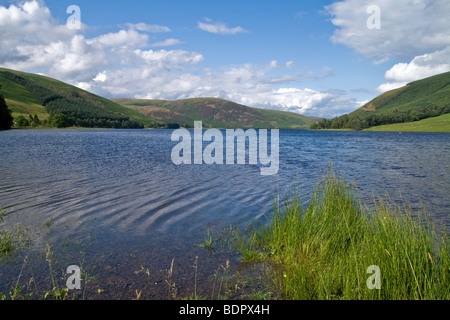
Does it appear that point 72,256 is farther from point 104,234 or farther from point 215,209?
point 215,209

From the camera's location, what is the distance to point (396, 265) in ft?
18.9

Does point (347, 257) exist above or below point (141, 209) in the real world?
above

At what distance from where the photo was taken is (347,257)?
7.08 metres

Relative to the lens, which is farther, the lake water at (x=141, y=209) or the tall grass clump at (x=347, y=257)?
A: the lake water at (x=141, y=209)

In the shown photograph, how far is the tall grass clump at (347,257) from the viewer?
555 cm

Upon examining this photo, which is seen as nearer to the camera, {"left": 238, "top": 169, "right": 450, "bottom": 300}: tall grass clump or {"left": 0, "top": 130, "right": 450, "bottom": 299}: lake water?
{"left": 238, "top": 169, "right": 450, "bottom": 300}: tall grass clump

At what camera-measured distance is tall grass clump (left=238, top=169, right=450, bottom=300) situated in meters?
5.55

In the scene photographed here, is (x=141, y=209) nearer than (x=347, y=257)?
No
